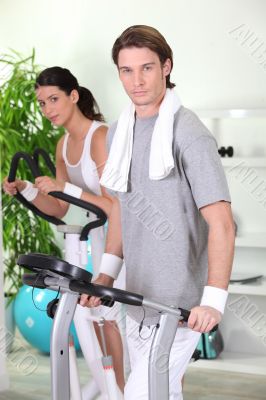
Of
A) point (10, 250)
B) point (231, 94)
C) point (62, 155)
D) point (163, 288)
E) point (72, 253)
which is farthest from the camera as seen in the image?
point (10, 250)

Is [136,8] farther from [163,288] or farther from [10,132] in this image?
[163,288]

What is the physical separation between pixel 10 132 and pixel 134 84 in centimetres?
283

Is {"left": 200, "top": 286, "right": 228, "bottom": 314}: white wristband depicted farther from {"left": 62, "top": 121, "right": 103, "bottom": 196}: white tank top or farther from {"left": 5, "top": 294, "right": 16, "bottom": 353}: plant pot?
{"left": 5, "top": 294, "right": 16, "bottom": 353}: plant pot

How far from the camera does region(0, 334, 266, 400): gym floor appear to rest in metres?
4.20

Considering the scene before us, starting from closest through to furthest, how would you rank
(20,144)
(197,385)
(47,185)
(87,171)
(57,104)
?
(47,185), (87,171), (57,104), (197,385), (20,144)

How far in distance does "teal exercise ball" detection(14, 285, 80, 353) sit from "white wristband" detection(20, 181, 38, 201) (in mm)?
1131

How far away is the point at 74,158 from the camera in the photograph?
377cm

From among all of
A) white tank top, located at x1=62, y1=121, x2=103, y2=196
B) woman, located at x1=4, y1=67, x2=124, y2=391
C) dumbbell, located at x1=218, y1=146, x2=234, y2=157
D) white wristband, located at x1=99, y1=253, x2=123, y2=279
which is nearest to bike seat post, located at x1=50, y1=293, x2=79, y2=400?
white wristband, located at x1=99, y1=253, x2=123, y2=279

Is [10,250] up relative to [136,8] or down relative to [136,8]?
down

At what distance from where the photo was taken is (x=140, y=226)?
2432 millimetres

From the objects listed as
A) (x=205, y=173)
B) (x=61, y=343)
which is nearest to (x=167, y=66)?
(x=205, y=173)

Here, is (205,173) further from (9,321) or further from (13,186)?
(9,321)

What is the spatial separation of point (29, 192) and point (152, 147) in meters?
1.48

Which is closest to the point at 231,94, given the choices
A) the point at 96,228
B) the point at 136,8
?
the point at 136,8
